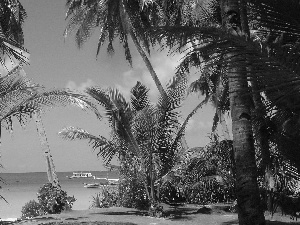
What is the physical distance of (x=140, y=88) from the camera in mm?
15969

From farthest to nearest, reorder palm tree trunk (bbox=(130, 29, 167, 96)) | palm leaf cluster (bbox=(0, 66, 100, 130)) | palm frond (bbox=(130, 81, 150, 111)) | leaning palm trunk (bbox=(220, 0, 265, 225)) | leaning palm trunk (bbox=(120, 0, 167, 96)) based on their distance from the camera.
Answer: palm tree trunk (bbox=(130, 29, 167, 96)), leaning palm trunk (bbox=(120, 0, 167, 96)), palm frond (bbox=(130, 81, 150, 111)), palm leaf cluster (bbox=(0, 66, 100, 130)), leaning palm trunk (bbox=(220, 0, 265, 225))

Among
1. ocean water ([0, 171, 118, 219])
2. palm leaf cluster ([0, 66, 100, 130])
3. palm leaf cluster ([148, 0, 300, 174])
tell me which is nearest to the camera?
palm leaf cluster ([148, 0, 300, 174])

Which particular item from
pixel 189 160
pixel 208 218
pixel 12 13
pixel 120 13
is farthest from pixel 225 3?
pixel 12 13

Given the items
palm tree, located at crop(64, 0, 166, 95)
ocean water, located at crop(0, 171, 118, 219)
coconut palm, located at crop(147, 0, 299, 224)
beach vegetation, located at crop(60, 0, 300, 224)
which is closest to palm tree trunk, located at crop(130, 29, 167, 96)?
palm tree, located at crop(64, 0, 166, 95)

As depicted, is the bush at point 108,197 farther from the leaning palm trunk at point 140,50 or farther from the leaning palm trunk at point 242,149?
the leaning palm trunk at point 242,149

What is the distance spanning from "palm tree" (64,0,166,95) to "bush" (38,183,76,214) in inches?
284

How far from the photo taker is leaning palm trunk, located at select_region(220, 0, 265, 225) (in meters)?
4.59

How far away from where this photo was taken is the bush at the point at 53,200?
1456 cm

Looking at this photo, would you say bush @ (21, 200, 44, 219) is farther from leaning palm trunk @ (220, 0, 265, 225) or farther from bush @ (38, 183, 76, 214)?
leaning palm trunk @ (220, 0, 265, 225)

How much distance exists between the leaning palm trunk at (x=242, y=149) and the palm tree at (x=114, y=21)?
14.6 m

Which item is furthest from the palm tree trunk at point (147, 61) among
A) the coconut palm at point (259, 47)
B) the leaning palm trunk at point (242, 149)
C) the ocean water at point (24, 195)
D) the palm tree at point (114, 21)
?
the coconut palm at point (259, 47)

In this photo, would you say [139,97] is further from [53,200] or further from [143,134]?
[53,200]

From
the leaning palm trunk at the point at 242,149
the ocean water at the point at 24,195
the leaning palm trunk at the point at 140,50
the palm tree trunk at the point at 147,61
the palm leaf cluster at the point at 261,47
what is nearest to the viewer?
the palm leaf cluster at the point at 261,47

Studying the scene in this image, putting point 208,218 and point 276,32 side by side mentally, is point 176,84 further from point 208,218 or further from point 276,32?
point 276,32
